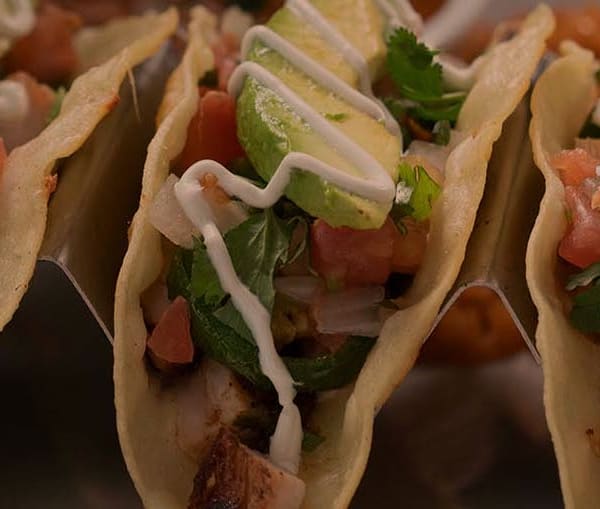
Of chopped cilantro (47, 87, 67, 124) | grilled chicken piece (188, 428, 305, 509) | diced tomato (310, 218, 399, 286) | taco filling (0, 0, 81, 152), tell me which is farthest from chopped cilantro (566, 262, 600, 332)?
taco filling (0, 0, 81, 152)

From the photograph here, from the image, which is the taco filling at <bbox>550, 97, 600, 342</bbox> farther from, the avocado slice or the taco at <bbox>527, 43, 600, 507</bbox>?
the avocado slice

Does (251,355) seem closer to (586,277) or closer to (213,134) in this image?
(213,134)

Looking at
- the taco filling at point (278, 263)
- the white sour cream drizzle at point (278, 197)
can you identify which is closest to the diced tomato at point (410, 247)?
the taco filling at point (278, 263)

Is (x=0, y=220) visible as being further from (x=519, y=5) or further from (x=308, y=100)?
(x=519, y=5)

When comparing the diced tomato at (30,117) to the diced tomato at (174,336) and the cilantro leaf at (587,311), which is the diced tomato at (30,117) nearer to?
the diced tomato at (174,336)

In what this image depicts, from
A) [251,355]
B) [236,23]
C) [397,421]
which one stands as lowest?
[397,421]

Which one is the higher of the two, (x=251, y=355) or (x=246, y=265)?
(x=246, y=265)

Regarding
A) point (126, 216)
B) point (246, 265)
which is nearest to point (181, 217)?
point (246, 265)
